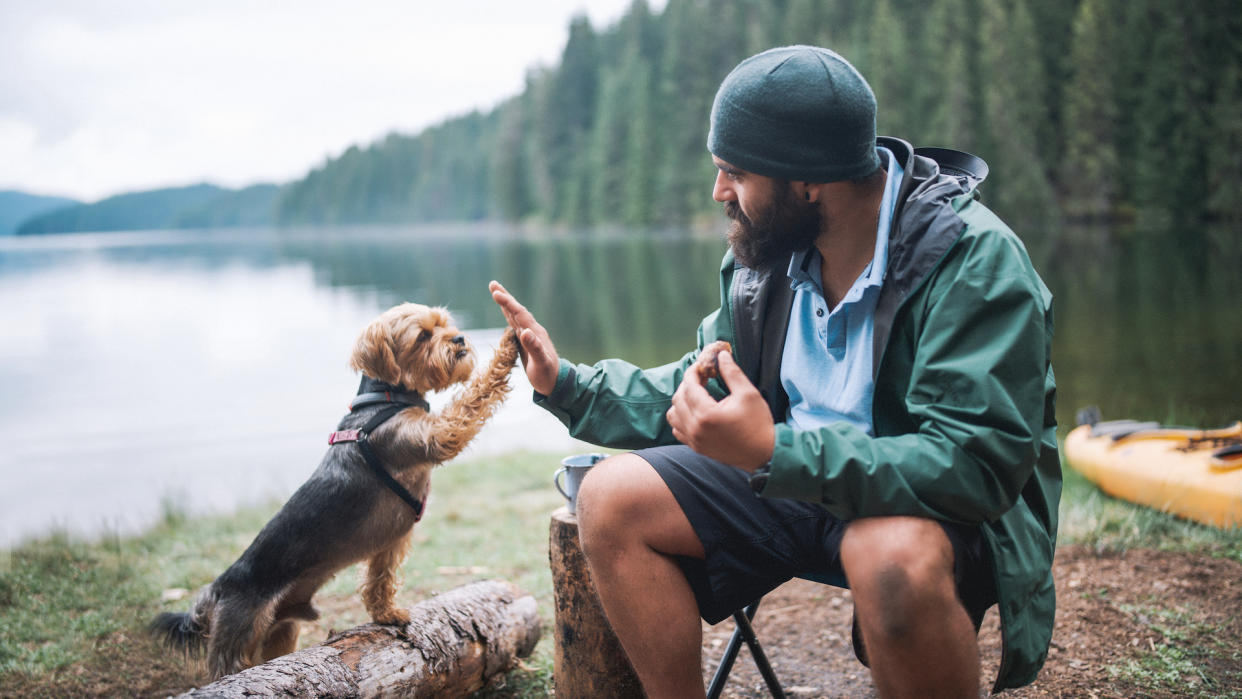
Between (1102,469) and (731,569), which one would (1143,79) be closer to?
(1102,469)

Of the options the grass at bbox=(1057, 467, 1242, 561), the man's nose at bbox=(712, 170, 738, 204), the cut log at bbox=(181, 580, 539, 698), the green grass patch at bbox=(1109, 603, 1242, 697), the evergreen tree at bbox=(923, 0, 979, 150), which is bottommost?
the grass at bbox=(1057, 467, 1242, 561)

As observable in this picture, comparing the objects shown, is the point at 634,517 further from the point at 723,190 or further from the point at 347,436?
the point at 347,436

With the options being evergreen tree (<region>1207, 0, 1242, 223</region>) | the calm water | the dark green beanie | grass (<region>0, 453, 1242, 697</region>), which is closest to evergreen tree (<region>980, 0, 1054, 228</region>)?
evergreen tree (<region>1207, 0, 1242, 223</region>)

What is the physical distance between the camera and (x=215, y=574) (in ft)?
17.0

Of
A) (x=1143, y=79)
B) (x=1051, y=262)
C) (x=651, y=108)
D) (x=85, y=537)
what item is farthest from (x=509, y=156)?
(x=85, y=537)

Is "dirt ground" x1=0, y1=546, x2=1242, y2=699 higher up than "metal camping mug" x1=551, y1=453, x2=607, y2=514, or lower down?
lower down

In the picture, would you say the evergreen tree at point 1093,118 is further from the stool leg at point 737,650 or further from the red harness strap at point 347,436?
the red harness strap at point 347,436

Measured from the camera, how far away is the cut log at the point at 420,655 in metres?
2.73

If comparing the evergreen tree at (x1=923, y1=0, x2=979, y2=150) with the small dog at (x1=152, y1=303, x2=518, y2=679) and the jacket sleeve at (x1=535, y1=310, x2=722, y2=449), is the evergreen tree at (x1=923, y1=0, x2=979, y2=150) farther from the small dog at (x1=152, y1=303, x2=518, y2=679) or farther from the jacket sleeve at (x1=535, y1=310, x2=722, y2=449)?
the jacket sleeve at (x1=535, y1=310, x2=722, y2=449)

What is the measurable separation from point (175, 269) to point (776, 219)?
191 ft

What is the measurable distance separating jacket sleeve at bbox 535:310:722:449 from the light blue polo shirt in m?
0.34

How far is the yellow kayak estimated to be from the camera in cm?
482

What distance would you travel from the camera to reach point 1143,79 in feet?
124

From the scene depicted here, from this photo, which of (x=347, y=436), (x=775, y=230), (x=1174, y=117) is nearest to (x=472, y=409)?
(x=347, y=436)
